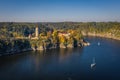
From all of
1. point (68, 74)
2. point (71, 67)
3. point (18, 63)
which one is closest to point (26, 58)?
point (18, 63)

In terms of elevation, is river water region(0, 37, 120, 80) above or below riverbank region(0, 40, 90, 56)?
below

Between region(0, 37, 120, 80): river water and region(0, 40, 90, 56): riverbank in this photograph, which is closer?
region(0, 37, 120, 80): river water

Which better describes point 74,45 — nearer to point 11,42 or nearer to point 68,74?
point 11,42

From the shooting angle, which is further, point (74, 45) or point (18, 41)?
point (74, 45)

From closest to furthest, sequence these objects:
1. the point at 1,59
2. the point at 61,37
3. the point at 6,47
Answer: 1. the point at 1,59
2. the point at 6,47
3. the point at 61,37

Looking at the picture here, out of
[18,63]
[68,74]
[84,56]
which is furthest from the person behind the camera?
[84,56]

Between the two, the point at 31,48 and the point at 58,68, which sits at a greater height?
the point at 31,48

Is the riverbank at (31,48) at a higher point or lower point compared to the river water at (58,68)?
higher

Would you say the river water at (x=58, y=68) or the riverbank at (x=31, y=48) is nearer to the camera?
the river water at (x=58, y=68)

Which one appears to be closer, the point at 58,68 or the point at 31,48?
the point at 58,68

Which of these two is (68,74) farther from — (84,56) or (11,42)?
(11,42)
